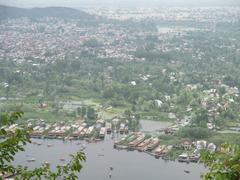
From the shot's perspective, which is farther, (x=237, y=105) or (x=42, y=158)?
(x=237, y=105)

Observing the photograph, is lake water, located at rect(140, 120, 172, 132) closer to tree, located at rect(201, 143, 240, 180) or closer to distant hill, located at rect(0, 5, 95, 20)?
tree, located at rect(201, 143, 240, 180)

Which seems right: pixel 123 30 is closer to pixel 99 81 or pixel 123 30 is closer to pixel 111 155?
pixel 99 81

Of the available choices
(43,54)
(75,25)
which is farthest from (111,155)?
(75,25)

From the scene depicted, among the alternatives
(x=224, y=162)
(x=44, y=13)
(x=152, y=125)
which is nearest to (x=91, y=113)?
(x=152, y=125)

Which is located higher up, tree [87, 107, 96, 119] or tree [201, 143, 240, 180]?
tree [201, 143, 240, 180]

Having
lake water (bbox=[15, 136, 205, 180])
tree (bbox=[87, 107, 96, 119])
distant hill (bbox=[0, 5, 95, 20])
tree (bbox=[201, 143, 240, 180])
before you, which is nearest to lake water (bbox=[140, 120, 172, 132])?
tree (bbox=[87, 107, 96, 119])

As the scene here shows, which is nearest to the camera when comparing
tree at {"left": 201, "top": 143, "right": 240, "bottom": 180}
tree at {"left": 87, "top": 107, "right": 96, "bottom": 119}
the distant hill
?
tree at {"left": 201, "top": 143, "right": 240, "bottom": 180}
